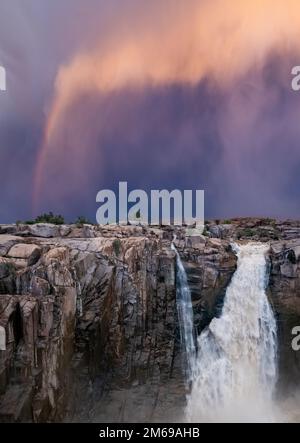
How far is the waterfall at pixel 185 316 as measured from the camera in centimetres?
3534

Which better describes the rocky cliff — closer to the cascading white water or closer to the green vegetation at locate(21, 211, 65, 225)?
the cascading white water

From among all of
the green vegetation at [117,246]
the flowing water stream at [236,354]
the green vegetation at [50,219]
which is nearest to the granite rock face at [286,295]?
the flowing water stream at [236,354]

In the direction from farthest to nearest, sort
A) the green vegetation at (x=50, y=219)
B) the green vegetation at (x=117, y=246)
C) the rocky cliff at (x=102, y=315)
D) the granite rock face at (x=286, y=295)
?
the green vegetation at (x=50, y=219), the granite rock face at (x=286, y=295), the green vegetation at (x=117, y=246), the rocky cliff at (x=102, y=315)

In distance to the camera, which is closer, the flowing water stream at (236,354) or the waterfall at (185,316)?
the flowing water stream at (236,354)

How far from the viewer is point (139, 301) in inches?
1342

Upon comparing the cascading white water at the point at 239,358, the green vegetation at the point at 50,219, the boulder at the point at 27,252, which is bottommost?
the cascading white water at the point at 239,358

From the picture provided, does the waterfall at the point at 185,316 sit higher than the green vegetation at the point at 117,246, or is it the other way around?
the green vegetation at the point at 117,246

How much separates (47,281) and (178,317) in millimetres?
14374

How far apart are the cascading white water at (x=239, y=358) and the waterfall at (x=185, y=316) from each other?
0.61 m

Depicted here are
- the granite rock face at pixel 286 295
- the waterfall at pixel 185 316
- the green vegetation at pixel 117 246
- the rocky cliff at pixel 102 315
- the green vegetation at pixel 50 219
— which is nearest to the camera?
the rocky cliff at pixel 102 315

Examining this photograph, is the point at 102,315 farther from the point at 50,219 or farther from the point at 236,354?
the point at 50,219

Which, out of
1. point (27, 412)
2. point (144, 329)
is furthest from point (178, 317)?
point (27, 412)

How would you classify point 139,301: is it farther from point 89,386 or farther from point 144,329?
point 89,386

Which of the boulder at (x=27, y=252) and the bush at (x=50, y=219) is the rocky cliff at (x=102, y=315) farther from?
the bush at (x=50, y=219)
